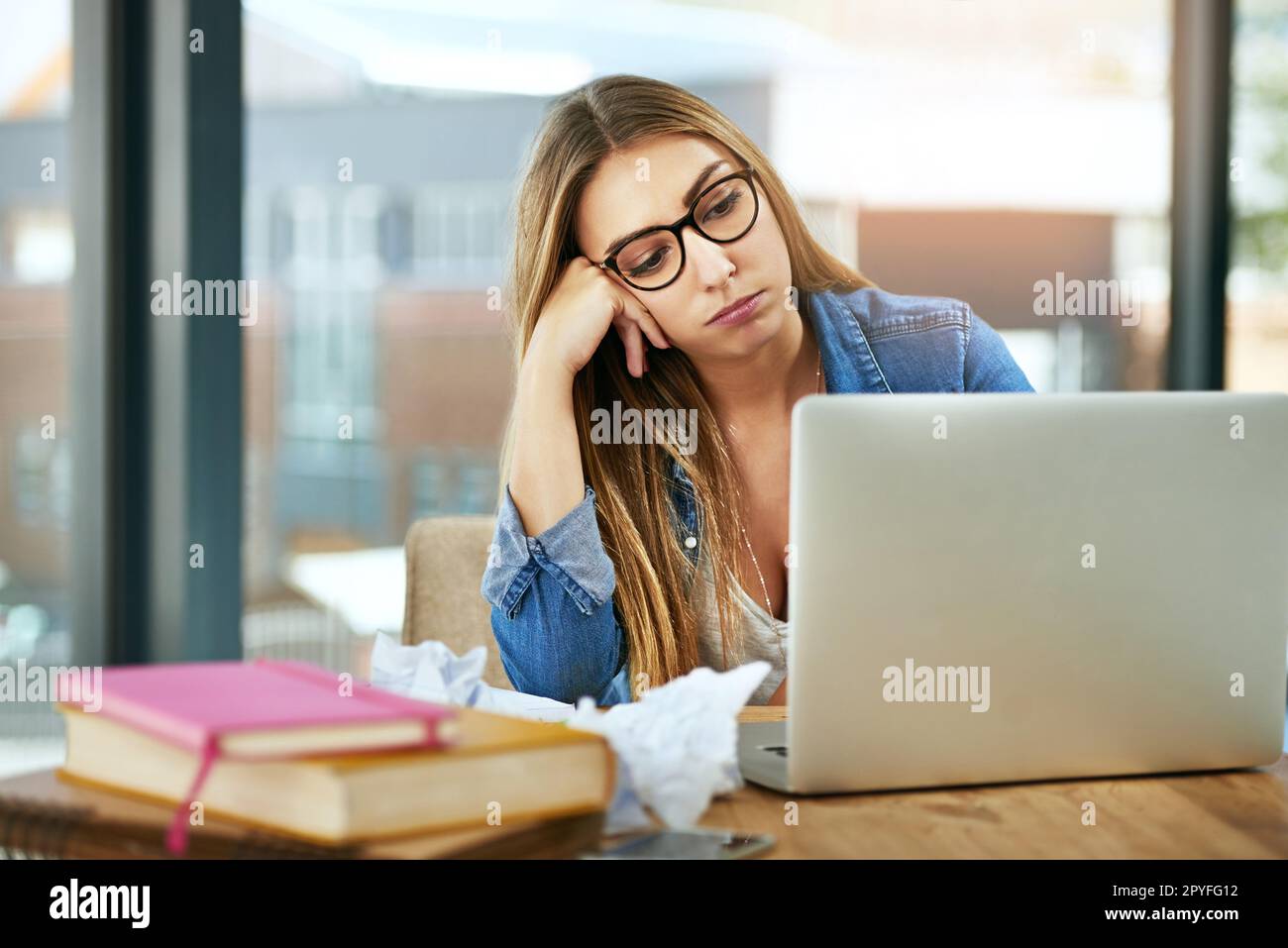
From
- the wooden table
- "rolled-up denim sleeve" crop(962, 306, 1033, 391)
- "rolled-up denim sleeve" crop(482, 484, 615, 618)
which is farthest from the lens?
"rolled-up denim sleeve" crop(962, 306, 1033, 391)

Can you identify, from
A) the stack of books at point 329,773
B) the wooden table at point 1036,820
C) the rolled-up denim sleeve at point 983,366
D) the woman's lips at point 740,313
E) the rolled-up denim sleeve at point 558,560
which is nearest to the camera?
the stack of books at point 329,773

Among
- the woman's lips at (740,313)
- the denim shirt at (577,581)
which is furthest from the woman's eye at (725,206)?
the denim shirt at (577,581)

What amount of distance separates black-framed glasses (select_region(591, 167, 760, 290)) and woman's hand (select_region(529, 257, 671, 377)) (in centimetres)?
3

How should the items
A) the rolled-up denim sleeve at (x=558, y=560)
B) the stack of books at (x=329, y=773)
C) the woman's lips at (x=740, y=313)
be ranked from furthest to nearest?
1. the woman's lips at (x=740, y=313)
2. the rolled-up denim sleeve at (x=558, y=560)
3. the stack of books at (x=329, y=773)

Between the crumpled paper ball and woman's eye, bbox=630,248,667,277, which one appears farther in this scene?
woman's eye, bbox=630,248,667,277

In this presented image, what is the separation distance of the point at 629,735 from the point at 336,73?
22.9 feet

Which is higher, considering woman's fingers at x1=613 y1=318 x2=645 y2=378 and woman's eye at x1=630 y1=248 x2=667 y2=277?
woman's eye at x1=630 y1=248 x2=667 y2=277

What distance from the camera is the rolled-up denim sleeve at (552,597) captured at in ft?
4.43

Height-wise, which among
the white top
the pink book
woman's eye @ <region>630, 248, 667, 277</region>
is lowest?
the white top

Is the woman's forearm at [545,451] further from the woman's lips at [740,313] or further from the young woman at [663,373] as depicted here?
the woman's lips at [740,313]

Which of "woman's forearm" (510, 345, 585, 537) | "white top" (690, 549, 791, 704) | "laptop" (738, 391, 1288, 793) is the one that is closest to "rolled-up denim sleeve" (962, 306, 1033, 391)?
"white top" (690, 549, 791, 704)

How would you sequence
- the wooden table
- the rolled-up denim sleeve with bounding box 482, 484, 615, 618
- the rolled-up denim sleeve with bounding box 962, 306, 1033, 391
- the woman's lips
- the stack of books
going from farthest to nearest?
the rolled-up denim sleeve with bounding box 962, 306, 1033, 391
the woman's lips
the rolled-up denim sleeve with bounding box 482, 484, 615, 618
the wooden table
the stack of books

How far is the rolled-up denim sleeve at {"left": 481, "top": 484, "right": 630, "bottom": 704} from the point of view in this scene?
4.43 feet

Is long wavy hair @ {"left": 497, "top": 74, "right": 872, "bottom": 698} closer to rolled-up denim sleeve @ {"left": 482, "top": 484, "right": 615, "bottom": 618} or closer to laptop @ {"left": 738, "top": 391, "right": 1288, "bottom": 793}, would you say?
rolled-up denim sleeve @ {"left": 482, "top": 484, "right": 615, "bottom": 618}
